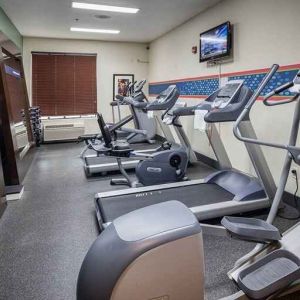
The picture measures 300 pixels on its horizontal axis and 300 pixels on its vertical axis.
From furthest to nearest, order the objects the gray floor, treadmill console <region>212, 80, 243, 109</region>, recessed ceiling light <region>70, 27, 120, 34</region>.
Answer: recessed ceiling light <region>70, 27, 120, 34</region> < treadmill console <region>212, 80, 243, 109</region> < the gray floor

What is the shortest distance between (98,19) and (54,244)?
4.46 m

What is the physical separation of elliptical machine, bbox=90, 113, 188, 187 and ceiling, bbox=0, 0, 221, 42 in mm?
2365

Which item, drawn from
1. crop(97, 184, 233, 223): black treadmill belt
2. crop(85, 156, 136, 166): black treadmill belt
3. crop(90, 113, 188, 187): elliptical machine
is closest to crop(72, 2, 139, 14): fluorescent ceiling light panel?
crop(90, 113, 188, 187): elliptical machine

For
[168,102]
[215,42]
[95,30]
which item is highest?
[95,30]

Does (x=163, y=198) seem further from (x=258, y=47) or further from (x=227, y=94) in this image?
(x=258, y=47)

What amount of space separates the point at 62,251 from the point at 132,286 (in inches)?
54.8

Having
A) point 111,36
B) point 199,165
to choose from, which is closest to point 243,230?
point 199,165

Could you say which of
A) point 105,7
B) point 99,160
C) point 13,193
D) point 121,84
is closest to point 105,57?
point 121,84

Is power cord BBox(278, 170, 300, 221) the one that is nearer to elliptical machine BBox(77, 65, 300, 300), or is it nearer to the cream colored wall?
the cream colored wall

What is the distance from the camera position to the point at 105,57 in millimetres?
7770

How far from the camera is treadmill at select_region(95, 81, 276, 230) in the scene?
8.99 ft

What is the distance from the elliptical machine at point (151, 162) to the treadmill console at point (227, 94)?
97 centimetres

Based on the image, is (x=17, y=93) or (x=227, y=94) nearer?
(x=227, y=94)

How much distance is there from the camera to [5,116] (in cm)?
356
